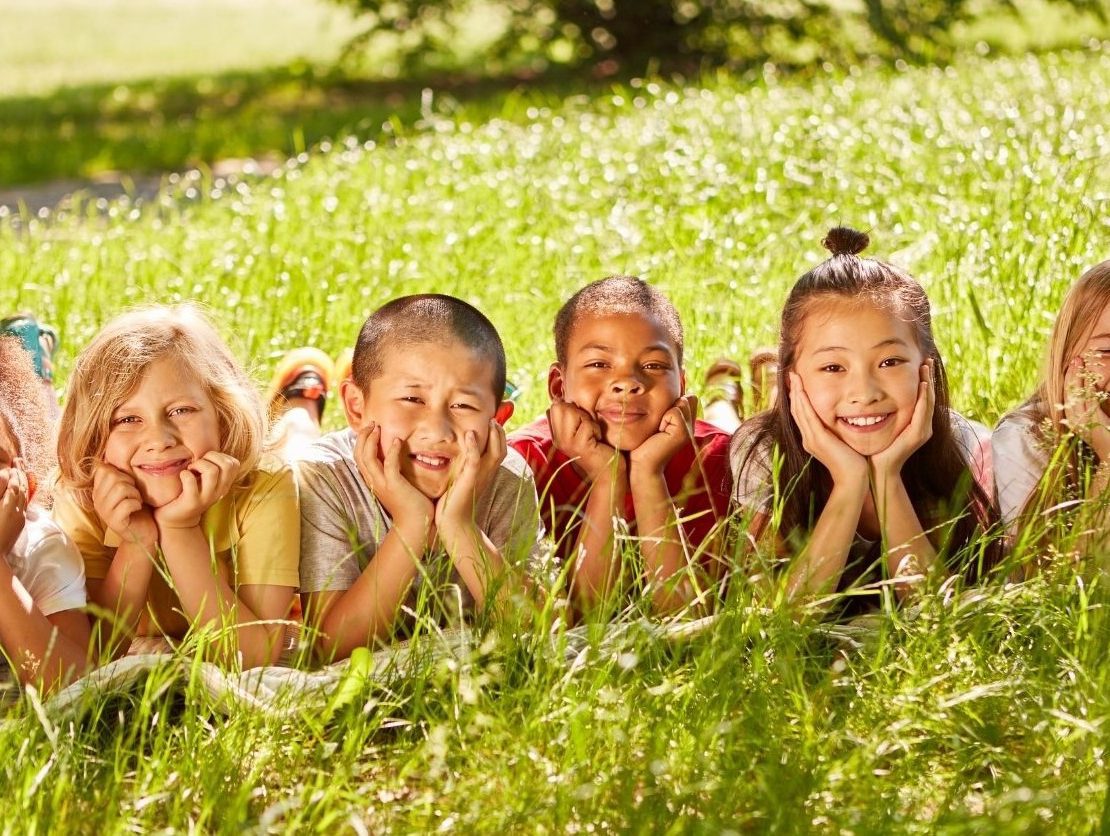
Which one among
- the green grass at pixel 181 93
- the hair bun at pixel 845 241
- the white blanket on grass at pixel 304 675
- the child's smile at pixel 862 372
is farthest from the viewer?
the green grass at pixel 181 93

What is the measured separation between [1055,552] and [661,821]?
1.23 metres

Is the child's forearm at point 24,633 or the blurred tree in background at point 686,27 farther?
the blurred tree in background at point 686,27

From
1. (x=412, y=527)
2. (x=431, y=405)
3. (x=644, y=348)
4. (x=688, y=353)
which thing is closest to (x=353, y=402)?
(x=431, y=405)

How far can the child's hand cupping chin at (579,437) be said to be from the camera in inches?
153

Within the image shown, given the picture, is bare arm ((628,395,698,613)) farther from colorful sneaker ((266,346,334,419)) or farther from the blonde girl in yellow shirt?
colorful sneaker ((266,346,334,419))

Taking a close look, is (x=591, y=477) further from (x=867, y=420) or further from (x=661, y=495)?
(x=867, y=420)

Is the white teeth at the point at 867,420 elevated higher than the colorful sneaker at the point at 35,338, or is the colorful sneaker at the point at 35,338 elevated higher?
the colorful sneaker at the point at 35,338

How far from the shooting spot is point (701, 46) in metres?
15.9

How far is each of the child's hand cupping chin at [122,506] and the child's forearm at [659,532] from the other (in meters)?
1.22

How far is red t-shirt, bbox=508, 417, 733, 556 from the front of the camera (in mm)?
3996

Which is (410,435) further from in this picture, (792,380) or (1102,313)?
(1102,313)

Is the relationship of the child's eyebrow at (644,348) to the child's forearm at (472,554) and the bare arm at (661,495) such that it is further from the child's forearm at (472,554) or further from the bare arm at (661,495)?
the child's forearm at (472,554)

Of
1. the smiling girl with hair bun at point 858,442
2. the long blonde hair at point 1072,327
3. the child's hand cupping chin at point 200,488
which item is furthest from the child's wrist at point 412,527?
the long blonde hair at point 1072,327

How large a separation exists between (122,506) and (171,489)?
0.12 metres
